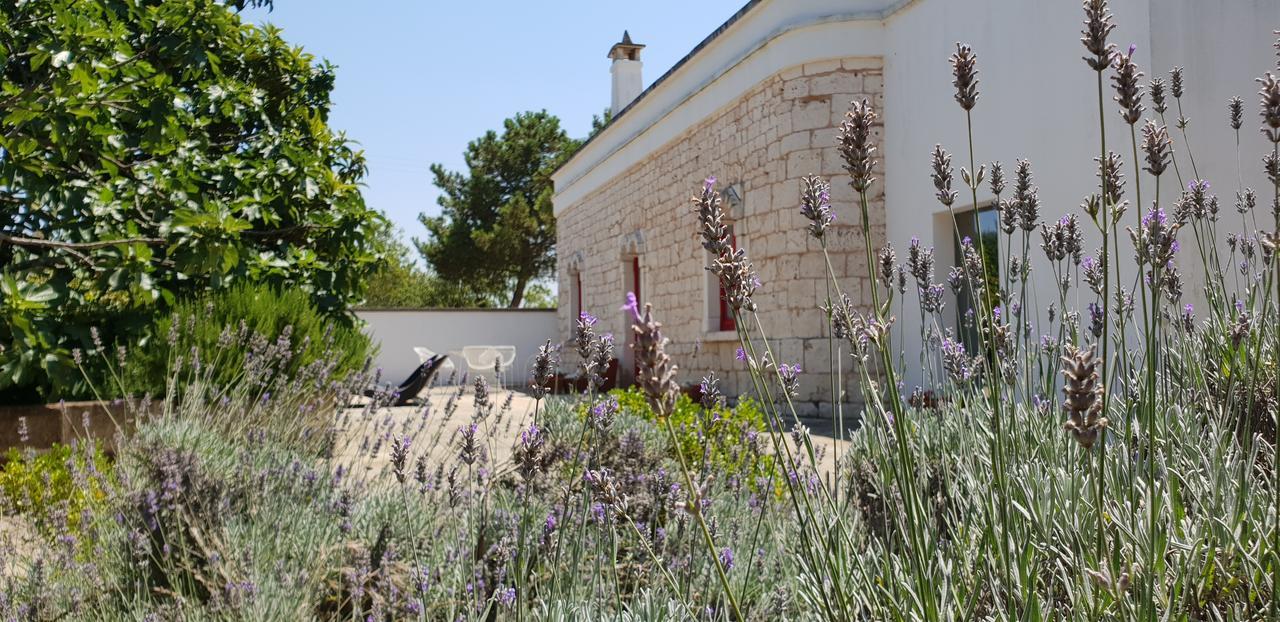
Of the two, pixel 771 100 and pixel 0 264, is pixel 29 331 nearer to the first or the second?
pixel 0 264

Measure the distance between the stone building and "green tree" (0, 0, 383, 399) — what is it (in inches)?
154

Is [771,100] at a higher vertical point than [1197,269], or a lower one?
higher

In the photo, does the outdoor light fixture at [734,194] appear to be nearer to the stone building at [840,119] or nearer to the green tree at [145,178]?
the stone building at [840,119]

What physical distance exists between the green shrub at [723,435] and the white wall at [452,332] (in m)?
12.3

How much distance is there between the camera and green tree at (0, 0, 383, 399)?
3.88m

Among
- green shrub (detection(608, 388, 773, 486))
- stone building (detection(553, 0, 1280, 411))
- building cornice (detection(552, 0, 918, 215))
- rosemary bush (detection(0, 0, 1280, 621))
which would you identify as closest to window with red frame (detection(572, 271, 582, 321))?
building cornice (detection(552, 0, 918, 215))

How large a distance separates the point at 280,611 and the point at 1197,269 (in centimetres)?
548

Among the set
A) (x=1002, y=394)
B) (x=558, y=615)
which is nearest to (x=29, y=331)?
(x=558, y=615)

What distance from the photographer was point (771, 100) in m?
8.52

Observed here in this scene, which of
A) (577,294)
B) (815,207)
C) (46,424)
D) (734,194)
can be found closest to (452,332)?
(577,294)

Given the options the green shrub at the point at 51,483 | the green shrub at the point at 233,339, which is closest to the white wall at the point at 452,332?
the green shrub at the point at 233,339

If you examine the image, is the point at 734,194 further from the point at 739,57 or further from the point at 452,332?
the point at 452,332

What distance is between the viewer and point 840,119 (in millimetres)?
7945

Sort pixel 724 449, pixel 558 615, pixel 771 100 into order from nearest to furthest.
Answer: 1. pixel 558 615
2. pixel 724 449
3. pixel 771 100
